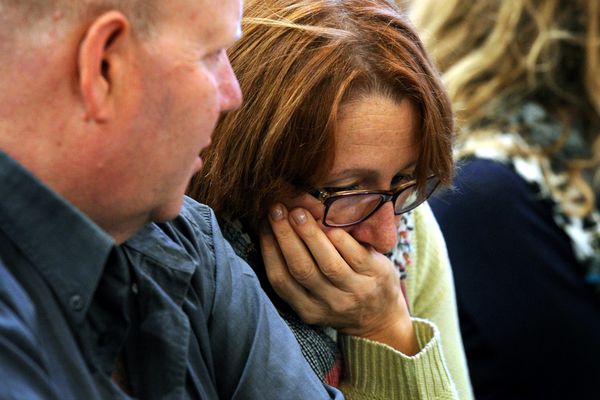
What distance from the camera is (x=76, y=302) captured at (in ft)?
3.65

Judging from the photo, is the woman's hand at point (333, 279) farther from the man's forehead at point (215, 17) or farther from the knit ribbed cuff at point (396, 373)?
the man's forehead at point (215, 17)

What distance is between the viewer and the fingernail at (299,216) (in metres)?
1.69

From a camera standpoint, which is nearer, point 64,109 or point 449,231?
point 64,109

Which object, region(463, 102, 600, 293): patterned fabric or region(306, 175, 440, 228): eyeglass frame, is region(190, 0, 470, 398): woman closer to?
region(306, 175, 440, 228): eyeglass frame

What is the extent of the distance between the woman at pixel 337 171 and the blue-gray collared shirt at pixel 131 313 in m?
0.17

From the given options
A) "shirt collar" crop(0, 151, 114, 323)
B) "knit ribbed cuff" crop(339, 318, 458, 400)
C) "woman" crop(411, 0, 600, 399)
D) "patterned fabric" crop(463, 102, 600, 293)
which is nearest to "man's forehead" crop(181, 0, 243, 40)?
"shirt collar" crop(0, 151, 114, 323)

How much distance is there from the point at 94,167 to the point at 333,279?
73 centimetres

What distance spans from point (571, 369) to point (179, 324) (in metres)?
1.79

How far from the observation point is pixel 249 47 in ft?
5.40

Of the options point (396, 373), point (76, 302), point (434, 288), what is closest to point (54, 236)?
point (76, 302)

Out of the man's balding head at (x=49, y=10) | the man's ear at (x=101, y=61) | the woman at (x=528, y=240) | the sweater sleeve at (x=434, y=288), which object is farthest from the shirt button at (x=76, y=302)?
the woman at (x=528, y=240)

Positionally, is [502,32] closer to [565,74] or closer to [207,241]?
[565,74]

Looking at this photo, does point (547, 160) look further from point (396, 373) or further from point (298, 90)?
point (298, 90)

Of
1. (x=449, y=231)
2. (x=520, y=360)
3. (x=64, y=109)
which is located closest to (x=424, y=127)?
(x=64, y=109)
